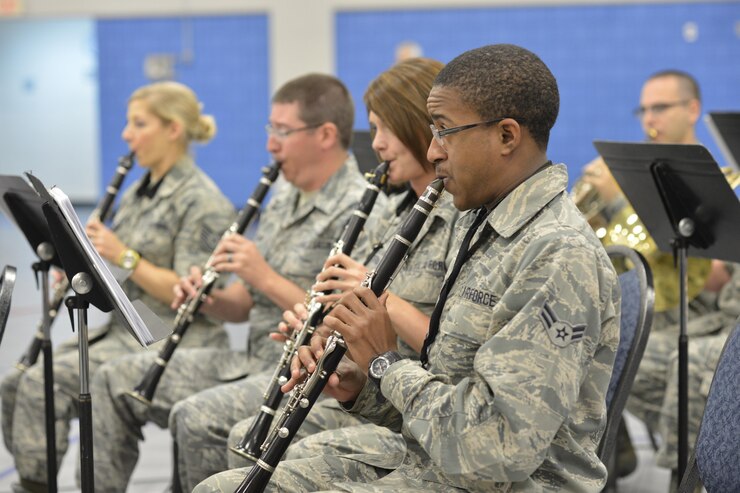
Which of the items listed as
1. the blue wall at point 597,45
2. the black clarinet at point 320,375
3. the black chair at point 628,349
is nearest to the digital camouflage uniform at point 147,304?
the black clarinet at point 320,375

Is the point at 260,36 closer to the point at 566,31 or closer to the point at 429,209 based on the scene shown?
the point at 566,31

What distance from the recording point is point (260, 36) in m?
11.4

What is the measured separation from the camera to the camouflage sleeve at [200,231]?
3.75 m

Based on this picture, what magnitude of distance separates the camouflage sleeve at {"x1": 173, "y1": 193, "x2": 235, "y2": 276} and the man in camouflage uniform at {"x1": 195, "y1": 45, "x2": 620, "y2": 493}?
5.86ft

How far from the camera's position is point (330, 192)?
131 inches

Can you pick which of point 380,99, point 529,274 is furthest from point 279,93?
point 529,274

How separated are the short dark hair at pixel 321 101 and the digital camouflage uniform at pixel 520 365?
1529 millimetres

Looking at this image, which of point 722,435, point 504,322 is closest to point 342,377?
point 504,322

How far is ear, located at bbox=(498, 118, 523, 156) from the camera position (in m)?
A: 1.82

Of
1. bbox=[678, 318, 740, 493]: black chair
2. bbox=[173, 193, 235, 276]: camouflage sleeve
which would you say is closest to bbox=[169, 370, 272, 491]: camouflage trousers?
bbox=[173, 193, 235, 276]: camouflage sleeve

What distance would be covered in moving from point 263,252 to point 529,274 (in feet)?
6.09

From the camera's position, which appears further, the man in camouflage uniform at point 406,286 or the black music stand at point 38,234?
the black music stand at point 38,234

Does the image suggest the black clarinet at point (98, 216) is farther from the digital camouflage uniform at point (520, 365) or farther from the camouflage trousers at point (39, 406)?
the digital camouflage uniform at point (520, 365)

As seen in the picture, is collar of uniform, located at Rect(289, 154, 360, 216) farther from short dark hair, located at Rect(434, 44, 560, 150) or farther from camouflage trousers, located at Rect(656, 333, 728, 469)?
short dark hair, located at Rect(434, 44, 560, 150)
